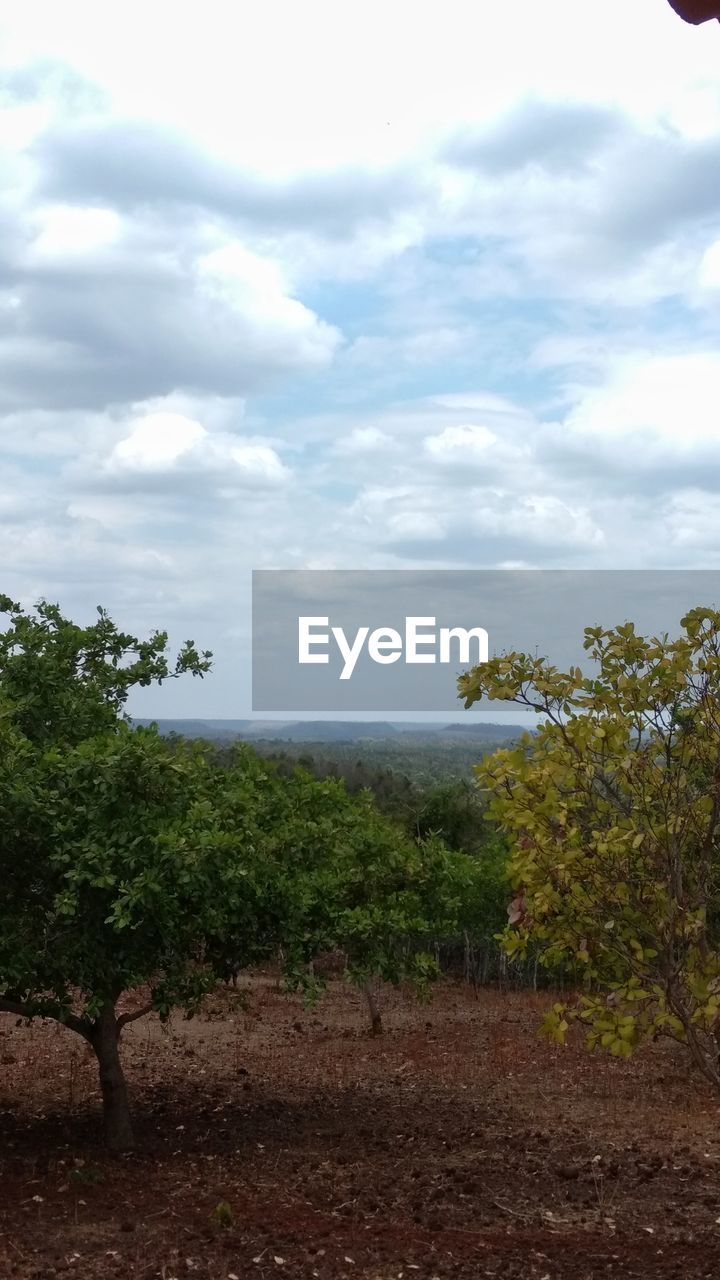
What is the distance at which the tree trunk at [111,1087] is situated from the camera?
405 inches

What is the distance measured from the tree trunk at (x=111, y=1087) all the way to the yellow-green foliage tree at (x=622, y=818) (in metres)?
4.85

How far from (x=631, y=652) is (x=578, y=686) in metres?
0.40

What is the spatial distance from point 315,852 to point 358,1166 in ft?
9.03

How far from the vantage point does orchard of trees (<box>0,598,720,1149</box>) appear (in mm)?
6840

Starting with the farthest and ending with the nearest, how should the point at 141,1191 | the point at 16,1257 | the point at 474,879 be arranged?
1. the point at 474,879
2. the point at 141,1191
3. the point at 16,1257

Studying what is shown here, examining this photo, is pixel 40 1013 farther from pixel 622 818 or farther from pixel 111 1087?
pixel 622 818

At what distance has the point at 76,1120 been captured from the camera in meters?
11.5

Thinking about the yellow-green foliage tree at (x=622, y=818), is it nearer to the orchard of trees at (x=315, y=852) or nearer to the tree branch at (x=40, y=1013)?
the orchard of trees at (x=315, y=852)

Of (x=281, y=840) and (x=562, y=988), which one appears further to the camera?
(x=562, y=988)

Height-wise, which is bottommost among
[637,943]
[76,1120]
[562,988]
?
[562,988]

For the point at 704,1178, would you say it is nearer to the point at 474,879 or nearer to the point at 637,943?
the point at 637,943

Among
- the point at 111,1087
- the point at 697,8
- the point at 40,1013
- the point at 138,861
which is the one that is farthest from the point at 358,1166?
the point at 697,8

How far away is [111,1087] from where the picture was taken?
10.4m

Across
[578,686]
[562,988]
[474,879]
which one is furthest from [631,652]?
[562,988]
